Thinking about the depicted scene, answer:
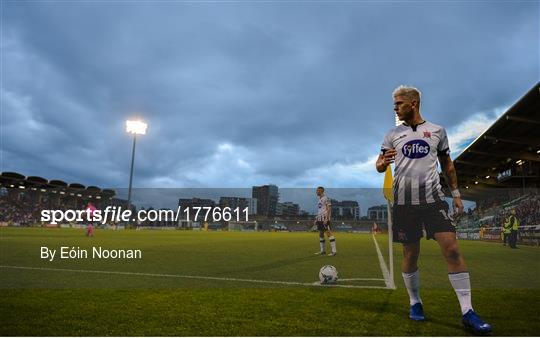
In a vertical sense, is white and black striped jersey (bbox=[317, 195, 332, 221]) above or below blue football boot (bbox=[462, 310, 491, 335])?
above

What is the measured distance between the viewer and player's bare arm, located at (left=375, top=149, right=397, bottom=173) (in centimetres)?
409

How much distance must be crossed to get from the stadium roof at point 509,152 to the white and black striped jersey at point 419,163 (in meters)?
16.6

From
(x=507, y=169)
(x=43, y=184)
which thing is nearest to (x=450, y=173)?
(x=507, y=169)

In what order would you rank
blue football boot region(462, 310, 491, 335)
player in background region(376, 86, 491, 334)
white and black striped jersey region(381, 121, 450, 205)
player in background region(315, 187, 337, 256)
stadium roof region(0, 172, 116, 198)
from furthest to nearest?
stadium roof region(0, 172, 116, 198)
player in background region(315, 187, 337, 256)
white and black striped jersey region(381, 121, 450, 205)
player in background region(376, 86, 491, 334)
blue football boot region(462, 310, 491, 335)

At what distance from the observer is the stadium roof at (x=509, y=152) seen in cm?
1997

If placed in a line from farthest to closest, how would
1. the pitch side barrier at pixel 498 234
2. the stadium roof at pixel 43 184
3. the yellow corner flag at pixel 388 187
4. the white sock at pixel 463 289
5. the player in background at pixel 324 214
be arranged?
the stadium roof at pixel 43 184 < the pitch side barrier at pixel 498 234 < the player in background at pixel 324 214 < the yellow corner flag at pixel 388 187 < the white sock at pixel 463 289

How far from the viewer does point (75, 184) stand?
68000mm

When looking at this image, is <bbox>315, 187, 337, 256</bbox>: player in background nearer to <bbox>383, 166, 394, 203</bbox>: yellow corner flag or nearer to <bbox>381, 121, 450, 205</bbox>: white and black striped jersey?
<bbox>383, 166, 394, 203</bbox>: yellow corner flag

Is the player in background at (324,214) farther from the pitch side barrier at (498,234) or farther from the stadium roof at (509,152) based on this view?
the pitch side barrier at (498,234)

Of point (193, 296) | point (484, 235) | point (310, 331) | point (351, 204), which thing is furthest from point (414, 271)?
point (484, 235)

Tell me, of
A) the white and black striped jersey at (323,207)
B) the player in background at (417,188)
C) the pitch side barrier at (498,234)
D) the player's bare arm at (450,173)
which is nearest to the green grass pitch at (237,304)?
the player in background at (417,188)

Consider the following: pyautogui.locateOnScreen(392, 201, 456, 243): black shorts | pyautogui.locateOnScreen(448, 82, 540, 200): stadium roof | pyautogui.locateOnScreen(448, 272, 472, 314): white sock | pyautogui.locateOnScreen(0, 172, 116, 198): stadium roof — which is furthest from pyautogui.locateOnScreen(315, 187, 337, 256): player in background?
pyautogui.locateOnScreen(0, 172, 116, 198): stadium roof

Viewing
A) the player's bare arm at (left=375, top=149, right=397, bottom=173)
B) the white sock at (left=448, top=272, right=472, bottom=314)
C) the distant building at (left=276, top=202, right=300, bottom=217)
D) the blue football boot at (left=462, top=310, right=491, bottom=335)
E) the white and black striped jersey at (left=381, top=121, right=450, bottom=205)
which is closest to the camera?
the blue football boot at (left=462, top=310, right=491, bottom=335)

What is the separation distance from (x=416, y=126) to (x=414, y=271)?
5.21ft
